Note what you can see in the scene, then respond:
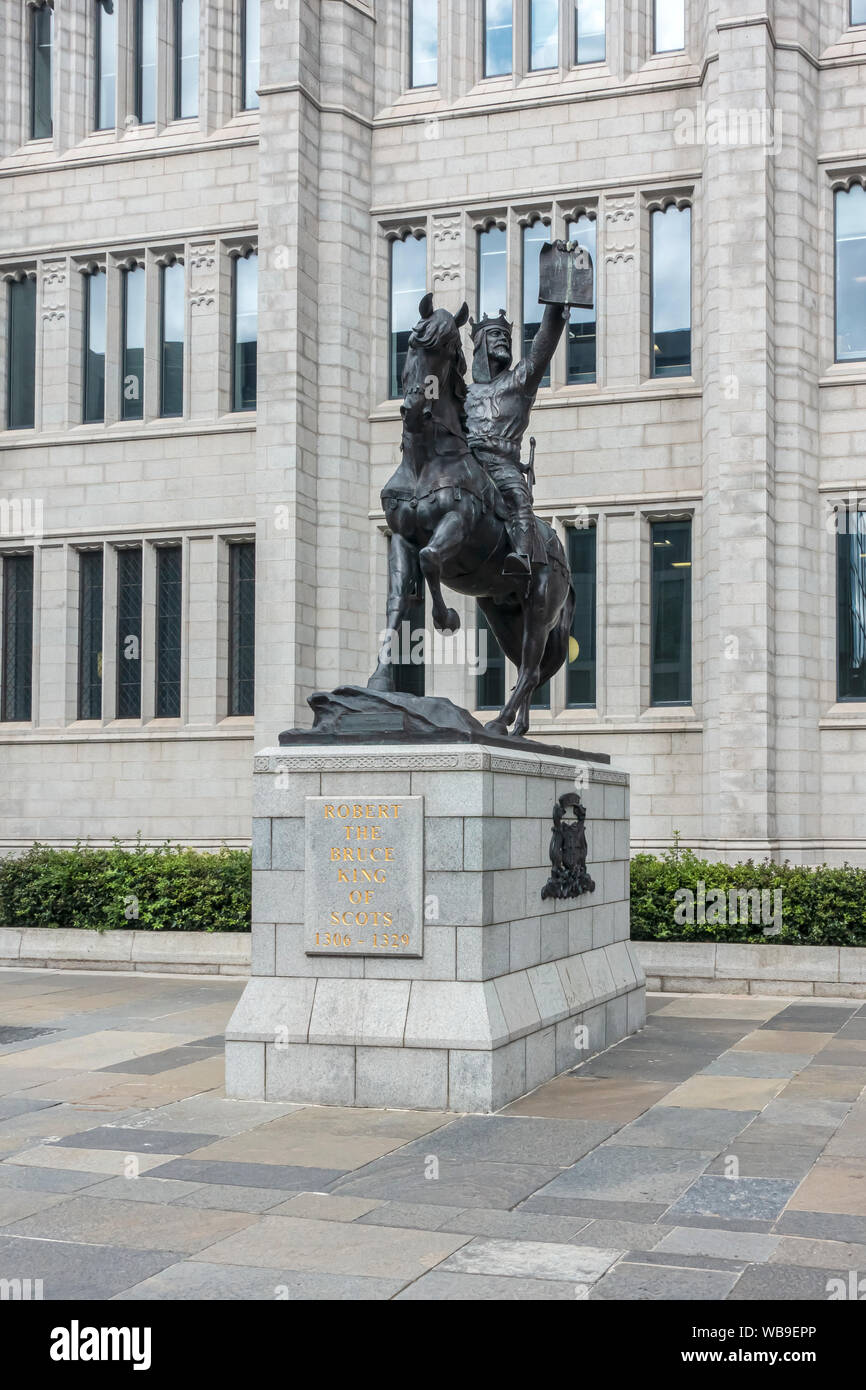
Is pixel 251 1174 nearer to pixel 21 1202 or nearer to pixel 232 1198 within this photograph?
pixel 232 1198

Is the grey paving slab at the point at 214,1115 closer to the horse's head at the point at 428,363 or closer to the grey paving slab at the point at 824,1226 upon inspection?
the grey paving slab at the point at 824,1226

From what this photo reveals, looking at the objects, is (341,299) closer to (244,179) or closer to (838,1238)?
(244,179)

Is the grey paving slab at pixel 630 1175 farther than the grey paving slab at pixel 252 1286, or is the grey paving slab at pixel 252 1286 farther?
the grey paving slab at pixel 630 1175

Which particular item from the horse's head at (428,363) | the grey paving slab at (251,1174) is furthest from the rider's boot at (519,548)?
the grey paving slab at (251,1174)

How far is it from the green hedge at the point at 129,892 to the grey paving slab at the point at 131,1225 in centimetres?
1072

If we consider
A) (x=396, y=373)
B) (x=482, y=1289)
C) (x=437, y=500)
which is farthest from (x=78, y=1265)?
(x=396, y=373)

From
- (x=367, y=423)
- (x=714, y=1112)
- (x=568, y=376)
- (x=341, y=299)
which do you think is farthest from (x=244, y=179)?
(x=714, y=1112)

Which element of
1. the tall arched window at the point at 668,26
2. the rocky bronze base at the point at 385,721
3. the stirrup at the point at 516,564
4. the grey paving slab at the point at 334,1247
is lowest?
the grey paving slab at the point at 334,1247

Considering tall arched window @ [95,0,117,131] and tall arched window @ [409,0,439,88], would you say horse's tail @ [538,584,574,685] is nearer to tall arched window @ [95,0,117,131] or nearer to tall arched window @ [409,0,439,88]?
tall arched window @ [409,0,439,88]

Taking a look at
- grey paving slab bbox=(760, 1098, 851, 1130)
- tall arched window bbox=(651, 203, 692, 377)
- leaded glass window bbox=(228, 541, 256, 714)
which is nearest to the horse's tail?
grey paving slab bbox=(760, 1098, 851, 1130)

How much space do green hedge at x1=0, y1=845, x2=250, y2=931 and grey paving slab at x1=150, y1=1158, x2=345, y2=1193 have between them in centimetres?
983

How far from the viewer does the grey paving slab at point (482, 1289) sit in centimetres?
584

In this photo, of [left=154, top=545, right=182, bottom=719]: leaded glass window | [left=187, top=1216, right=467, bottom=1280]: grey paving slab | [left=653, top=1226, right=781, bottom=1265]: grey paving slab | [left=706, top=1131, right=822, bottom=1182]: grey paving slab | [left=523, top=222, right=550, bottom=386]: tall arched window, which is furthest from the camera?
[left=154, top=545, right=182, bottom=719]: leaded glass window

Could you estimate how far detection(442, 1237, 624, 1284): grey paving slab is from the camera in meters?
6.18
